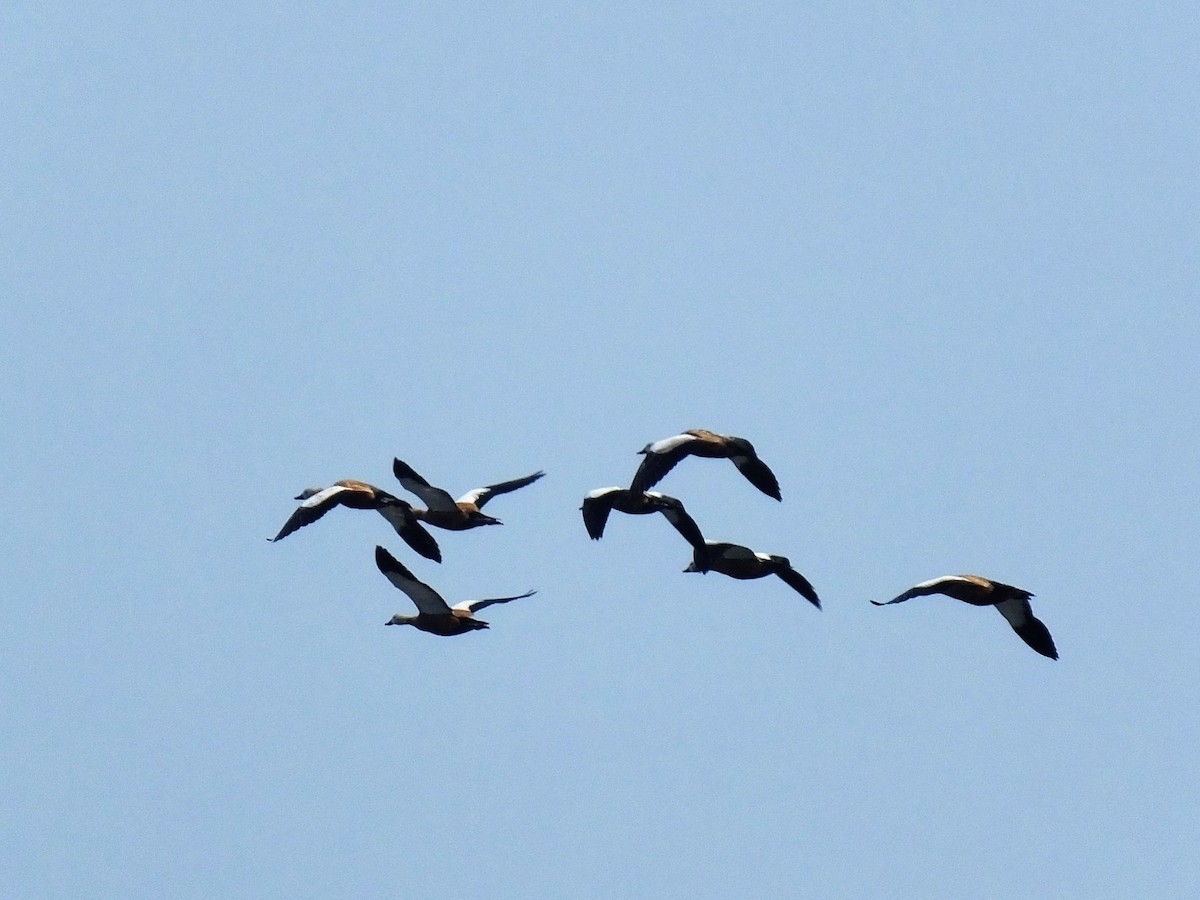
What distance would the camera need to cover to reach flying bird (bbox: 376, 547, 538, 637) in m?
27.4

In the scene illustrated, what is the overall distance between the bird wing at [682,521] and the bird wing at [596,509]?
85 centimetres

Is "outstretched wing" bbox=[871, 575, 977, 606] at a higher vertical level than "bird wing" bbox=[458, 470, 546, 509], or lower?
lower

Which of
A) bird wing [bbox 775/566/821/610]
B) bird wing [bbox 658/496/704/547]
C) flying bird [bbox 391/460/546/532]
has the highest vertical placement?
flying bird [bbox 391/460/546/532]

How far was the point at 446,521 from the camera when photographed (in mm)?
28188

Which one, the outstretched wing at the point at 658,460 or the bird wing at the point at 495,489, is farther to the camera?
the bird wing at the point at 495,489

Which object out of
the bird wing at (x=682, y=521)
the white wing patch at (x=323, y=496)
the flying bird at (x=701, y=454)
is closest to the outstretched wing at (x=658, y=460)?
the flying bird at (x=701, y=454)

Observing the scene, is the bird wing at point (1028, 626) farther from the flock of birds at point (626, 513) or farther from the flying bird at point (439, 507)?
the flying bird at point (439, 507)

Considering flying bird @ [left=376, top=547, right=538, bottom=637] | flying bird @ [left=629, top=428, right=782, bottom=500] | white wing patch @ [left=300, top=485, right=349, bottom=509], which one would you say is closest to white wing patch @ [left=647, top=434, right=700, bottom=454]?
flying bird @ [left=629, top=428, right=782, bottom=500]

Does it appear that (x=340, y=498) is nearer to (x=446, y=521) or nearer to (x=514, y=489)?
(x=446, y=521)

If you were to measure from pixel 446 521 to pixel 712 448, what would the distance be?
4.16 metres

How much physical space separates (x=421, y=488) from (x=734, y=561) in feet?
15.3

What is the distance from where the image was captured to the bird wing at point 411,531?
1084 inches

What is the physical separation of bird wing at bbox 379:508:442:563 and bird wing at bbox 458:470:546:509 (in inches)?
93.6

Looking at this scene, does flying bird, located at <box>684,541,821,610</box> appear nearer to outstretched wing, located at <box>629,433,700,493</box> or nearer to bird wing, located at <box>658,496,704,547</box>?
bird wing, located at <box>658,496,704,547</box>
